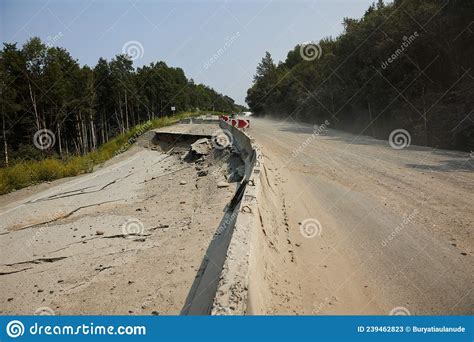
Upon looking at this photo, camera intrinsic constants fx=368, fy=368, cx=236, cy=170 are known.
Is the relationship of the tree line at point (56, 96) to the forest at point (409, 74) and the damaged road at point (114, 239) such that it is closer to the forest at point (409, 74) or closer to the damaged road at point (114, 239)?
the damaged road at point (114, 239)

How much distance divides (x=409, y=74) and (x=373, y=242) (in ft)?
73.4

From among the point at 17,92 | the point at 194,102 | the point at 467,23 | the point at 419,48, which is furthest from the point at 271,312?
the point at 194,102

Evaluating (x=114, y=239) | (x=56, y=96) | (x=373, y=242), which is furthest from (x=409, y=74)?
(x=56, y=96)

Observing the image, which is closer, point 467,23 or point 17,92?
point 467,23

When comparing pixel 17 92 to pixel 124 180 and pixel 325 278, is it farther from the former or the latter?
pixel 325 278

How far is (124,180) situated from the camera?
16.2m

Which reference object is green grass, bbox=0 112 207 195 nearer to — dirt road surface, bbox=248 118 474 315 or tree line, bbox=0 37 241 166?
dirt road surface, bbox=248 118 474 315

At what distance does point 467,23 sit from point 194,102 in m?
90.6

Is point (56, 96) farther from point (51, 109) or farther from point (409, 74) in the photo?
point (409, 74)

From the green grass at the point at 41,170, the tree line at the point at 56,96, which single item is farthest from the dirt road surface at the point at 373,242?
the tree line at the point at 56,96

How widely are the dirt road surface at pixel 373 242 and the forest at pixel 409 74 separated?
8.48 m

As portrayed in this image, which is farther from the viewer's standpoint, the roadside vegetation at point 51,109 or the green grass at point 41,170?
the roadside vegetation at point 51,109

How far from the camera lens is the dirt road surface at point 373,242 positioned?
4.60m

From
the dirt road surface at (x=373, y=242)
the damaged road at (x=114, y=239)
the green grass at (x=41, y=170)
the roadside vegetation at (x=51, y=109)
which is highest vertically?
the roadside vegetation at (x=51, y=109)
